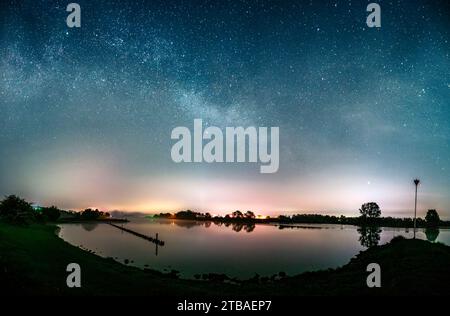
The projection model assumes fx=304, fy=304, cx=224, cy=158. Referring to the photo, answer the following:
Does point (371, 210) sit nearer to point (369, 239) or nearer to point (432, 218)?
point (432, 218)

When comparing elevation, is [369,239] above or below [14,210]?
below

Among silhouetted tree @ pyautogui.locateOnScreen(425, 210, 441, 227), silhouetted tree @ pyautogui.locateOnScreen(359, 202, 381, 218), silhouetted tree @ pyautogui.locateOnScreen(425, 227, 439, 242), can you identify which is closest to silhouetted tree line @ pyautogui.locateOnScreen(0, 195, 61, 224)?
silhouetted tree @ pyautogui.locateOnScreen(425, 227, 439, 242)

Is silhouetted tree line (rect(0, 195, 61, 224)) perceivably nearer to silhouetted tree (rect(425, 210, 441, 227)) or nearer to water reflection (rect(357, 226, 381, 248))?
water reflection (rect(357, 226, 381, 248))

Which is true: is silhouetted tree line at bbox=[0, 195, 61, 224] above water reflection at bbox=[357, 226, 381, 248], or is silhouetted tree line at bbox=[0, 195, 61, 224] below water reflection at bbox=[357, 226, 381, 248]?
above

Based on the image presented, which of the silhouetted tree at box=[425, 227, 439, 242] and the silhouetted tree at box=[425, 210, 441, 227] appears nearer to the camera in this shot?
the silhouetted tree at box=[425, 227, 439, 242]

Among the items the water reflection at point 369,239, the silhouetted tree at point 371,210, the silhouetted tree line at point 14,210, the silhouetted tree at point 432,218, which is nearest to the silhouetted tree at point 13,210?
the silhouetted tree line at point 14,210

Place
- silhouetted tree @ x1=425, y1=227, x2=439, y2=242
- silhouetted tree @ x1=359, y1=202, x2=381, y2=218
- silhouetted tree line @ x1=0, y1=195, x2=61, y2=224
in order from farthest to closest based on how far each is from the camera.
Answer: silhouetted tree @ x1=359, y1=202, x2=381, y2=218 < silhouetted tree @ x1=425, y1=227, x2=439, y2=242 < silhouetted tree line @ x1=0, y1=195, x2=61, y2=224

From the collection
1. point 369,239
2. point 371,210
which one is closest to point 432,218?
point 371,210

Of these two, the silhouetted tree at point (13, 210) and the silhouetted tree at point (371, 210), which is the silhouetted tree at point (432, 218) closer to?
the silhouetted tree at point (371, 210)
